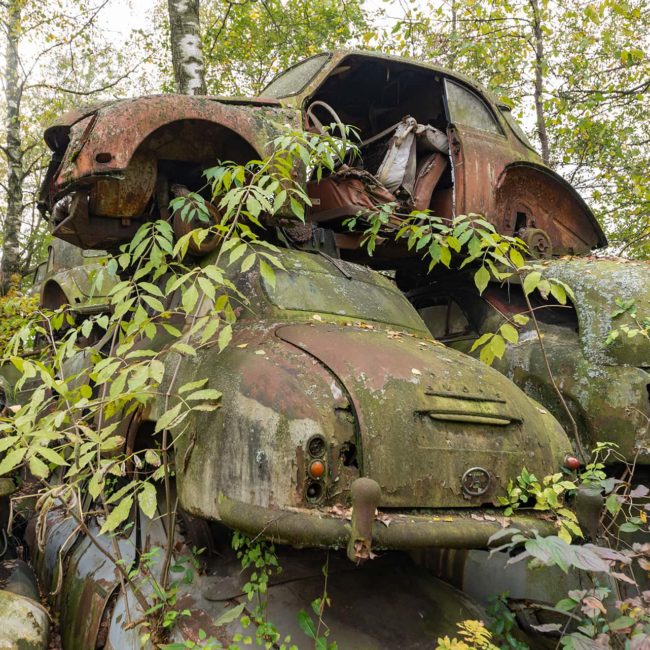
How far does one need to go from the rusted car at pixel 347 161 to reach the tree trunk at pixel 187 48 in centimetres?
167

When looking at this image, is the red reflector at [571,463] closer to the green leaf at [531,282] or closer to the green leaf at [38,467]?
the green leaf at [531,282]

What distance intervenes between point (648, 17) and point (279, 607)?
503 inches

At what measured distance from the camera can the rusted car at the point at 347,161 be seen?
411cm

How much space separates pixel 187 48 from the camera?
24.9 feet

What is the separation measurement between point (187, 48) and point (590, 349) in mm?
5614

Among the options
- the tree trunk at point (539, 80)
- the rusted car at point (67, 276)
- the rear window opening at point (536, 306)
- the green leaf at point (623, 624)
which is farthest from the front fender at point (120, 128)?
the tree trunk at point (539, 80)

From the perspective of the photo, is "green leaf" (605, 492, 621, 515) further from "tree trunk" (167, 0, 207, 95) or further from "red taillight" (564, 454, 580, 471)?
"tree trunk" (167, 0, 207, 95)

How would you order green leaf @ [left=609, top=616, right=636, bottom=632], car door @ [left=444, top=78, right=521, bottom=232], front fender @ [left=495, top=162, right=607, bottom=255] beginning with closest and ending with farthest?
green leaf @ [left=609, top=616, right=636, bottom=632]
car door @ [left=444, top=78, right=521, bottom=232]
front fender @ [left=495, top=162, right=607, bottom=255]

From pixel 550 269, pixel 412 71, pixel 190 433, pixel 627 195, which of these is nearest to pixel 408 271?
pixel 550 269

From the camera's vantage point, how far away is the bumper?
265 cm

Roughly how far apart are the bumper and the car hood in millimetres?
120

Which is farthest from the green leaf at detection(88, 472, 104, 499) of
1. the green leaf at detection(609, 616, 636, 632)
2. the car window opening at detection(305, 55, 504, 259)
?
the car window opening at detection(305, 55, 504, 259)

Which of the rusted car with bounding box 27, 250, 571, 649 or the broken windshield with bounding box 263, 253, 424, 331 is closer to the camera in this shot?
the rusted car with bounding box 27, 250, 571, 649

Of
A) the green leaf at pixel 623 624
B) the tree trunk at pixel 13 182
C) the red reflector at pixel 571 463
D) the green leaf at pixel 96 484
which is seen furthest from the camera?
the tree trunk at pixel 13 182
